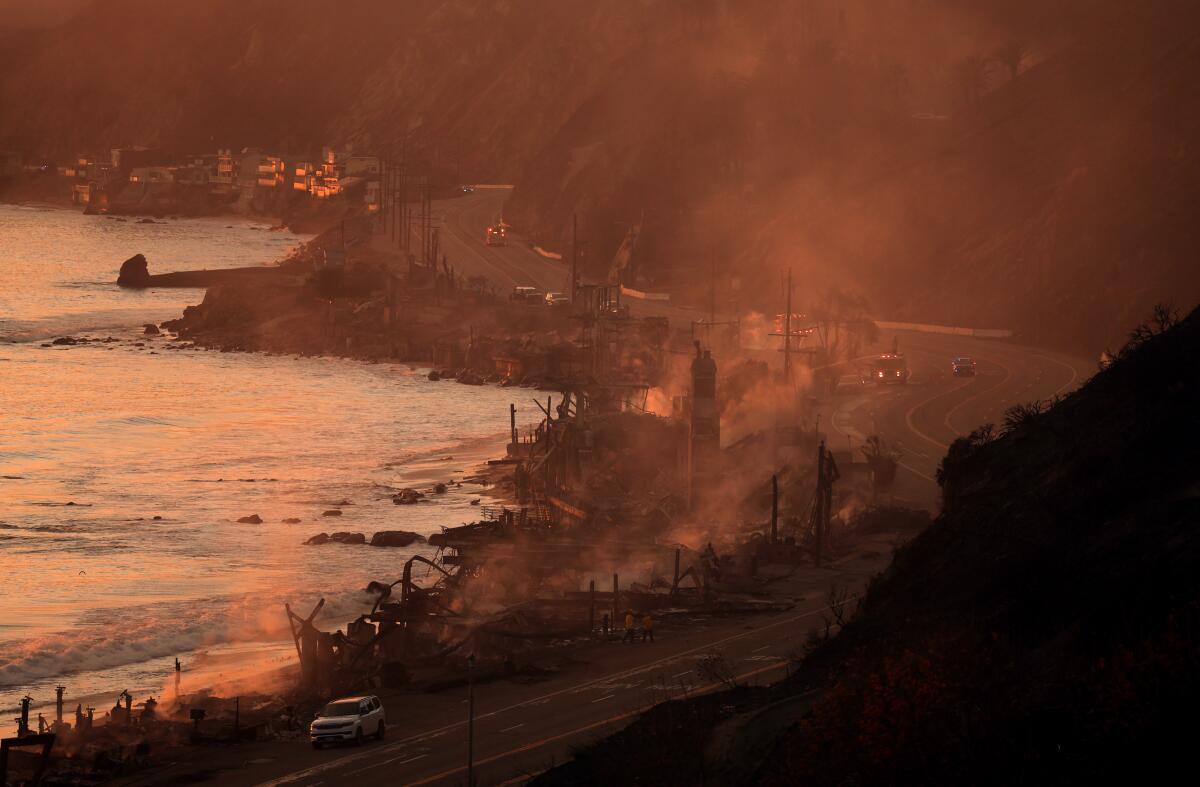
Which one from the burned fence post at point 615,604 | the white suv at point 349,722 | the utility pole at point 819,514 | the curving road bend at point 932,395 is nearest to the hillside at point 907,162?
the curving road bend at point 932,395

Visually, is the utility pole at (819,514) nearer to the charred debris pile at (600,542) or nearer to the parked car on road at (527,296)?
the charred debris pile at (600,542)

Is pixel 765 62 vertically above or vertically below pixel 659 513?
above

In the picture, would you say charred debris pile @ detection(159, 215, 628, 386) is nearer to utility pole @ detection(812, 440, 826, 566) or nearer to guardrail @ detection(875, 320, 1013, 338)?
guardrail @ detection(875, 320, 1013, 338)

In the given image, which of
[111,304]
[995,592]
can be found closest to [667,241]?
[111,304]

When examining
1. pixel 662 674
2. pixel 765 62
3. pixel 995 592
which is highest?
pixel 765 62

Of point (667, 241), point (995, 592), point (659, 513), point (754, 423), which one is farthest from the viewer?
point (667, 241)

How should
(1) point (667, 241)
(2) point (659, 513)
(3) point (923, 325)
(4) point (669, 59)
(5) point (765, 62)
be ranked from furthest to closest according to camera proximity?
(4) point (669, 59)
(5) point (765, 62)
(1) point (667, 241)
(3) point (923, 325)
(2) point (659, 513)

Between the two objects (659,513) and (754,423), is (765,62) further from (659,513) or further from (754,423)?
(659,513)
